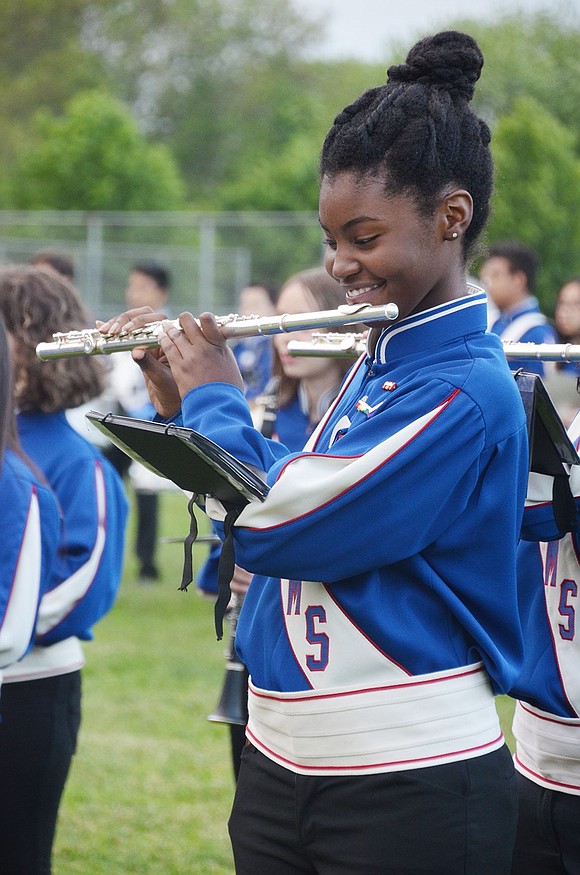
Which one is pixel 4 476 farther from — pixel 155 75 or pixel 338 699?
pixel 155 75

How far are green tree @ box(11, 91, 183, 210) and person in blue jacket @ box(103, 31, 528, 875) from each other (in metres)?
26.3

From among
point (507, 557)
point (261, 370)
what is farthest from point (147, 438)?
point (261, 370)

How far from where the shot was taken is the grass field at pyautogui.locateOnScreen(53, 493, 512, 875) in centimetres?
436

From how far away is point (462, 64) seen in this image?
1979mm

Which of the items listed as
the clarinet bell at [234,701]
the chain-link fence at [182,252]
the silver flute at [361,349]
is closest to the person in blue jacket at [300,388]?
the clarinet bell at [234,701]

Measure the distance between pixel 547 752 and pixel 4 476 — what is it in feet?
4.21

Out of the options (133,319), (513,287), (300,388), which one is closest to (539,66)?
(513,287)

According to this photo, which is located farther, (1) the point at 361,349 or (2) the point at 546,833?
(1) the point at 361,349

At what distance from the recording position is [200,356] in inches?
80.4

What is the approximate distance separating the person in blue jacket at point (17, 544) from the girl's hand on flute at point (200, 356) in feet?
2.01

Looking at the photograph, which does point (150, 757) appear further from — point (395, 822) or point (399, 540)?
point (399, 540)

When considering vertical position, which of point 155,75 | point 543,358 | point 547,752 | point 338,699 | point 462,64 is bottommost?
point 547,752

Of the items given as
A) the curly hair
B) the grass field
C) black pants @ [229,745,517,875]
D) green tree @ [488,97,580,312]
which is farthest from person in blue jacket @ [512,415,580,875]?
green tree @ [488,97,580,312]

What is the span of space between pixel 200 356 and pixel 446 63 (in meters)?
0.63
